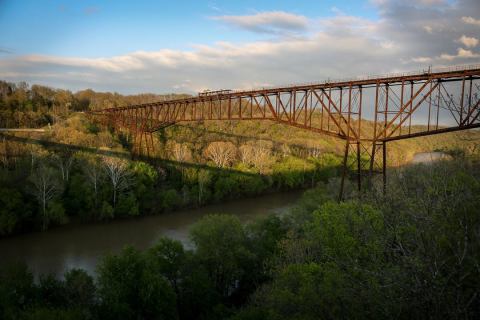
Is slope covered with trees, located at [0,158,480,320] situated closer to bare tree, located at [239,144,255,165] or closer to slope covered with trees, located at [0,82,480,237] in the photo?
slope covered with trees, located at [0,82,480,237]

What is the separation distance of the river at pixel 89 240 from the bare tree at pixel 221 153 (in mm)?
7963

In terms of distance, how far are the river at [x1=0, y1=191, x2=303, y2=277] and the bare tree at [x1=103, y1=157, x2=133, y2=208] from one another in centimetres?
265

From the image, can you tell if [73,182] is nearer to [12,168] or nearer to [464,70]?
[12,168]

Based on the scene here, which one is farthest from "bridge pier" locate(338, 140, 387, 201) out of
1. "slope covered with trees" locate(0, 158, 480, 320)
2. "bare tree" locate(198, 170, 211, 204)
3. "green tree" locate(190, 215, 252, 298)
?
"bare tree" locate(198, 170, 211, 204)

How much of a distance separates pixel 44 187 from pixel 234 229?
14.6 m

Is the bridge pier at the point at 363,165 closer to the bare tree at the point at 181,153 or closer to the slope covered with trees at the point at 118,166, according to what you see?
the slope covered with trees at the point at 118,166

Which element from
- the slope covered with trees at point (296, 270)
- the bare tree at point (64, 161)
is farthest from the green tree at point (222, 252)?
the bare tree at point (64, 161)

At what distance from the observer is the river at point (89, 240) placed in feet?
60.9

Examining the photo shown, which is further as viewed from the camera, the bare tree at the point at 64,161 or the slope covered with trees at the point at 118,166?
the bare tree at the point at 64,161

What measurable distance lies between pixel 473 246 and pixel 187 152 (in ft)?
111

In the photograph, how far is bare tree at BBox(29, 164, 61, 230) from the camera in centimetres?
2344

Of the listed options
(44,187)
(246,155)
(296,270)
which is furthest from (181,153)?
(296,270)

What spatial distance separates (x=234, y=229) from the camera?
15766 millimetres

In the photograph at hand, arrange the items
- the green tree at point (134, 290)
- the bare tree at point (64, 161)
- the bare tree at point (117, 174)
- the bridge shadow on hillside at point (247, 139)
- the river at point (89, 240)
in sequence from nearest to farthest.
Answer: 1. the green tree at point (134, 290)
2. the river at point (89, 240)
3. the bare tree at point (64, 161)
4. the bare tree at point (117, 174)
5. the bridge shadow on hillside at point (247, 139)
